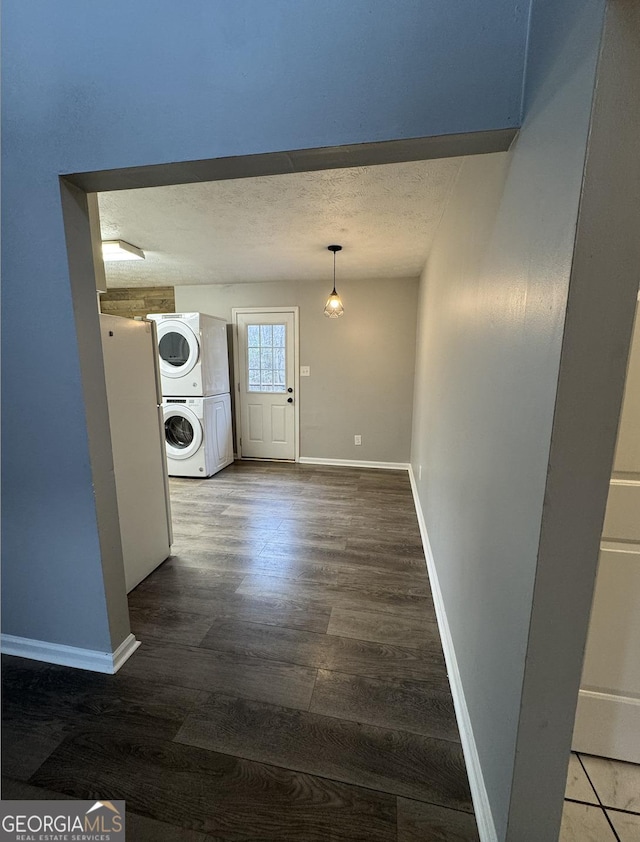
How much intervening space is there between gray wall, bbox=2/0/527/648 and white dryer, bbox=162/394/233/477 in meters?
2.49

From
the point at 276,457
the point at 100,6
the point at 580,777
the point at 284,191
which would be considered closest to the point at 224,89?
the point at 100,6

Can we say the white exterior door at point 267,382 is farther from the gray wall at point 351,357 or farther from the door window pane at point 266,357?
the gray wall at point 351,357

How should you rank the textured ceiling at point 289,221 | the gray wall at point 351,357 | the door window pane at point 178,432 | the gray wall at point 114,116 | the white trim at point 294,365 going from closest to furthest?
the gray wall at point 114,116 < the textured ceiling at point 289,221 < the door window pane at point 178,432 < the gray wall at point 351,357 < the white trim at point 294,365

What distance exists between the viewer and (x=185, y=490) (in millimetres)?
3709

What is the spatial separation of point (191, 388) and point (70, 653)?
9.18 ft

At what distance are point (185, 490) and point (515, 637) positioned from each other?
349 centimetres

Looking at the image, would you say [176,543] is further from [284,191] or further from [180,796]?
[284,191]

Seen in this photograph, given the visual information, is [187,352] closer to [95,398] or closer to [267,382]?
[267,382]

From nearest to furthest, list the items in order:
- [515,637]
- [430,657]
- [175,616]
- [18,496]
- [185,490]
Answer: [515,637], [18,496], [430,657], [175,616], [185,490]

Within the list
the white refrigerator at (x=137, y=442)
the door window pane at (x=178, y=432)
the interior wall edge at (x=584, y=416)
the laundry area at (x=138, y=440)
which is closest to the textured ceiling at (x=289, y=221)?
the laundry area at (x=138, y=440)

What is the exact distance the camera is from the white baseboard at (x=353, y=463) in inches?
175

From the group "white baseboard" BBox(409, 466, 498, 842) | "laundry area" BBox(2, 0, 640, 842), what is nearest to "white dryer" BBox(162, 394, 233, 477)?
"laundry area" BBox(2, 0, 640, 842)

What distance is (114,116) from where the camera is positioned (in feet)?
3.72

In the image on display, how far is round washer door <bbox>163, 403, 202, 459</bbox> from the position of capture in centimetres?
397
